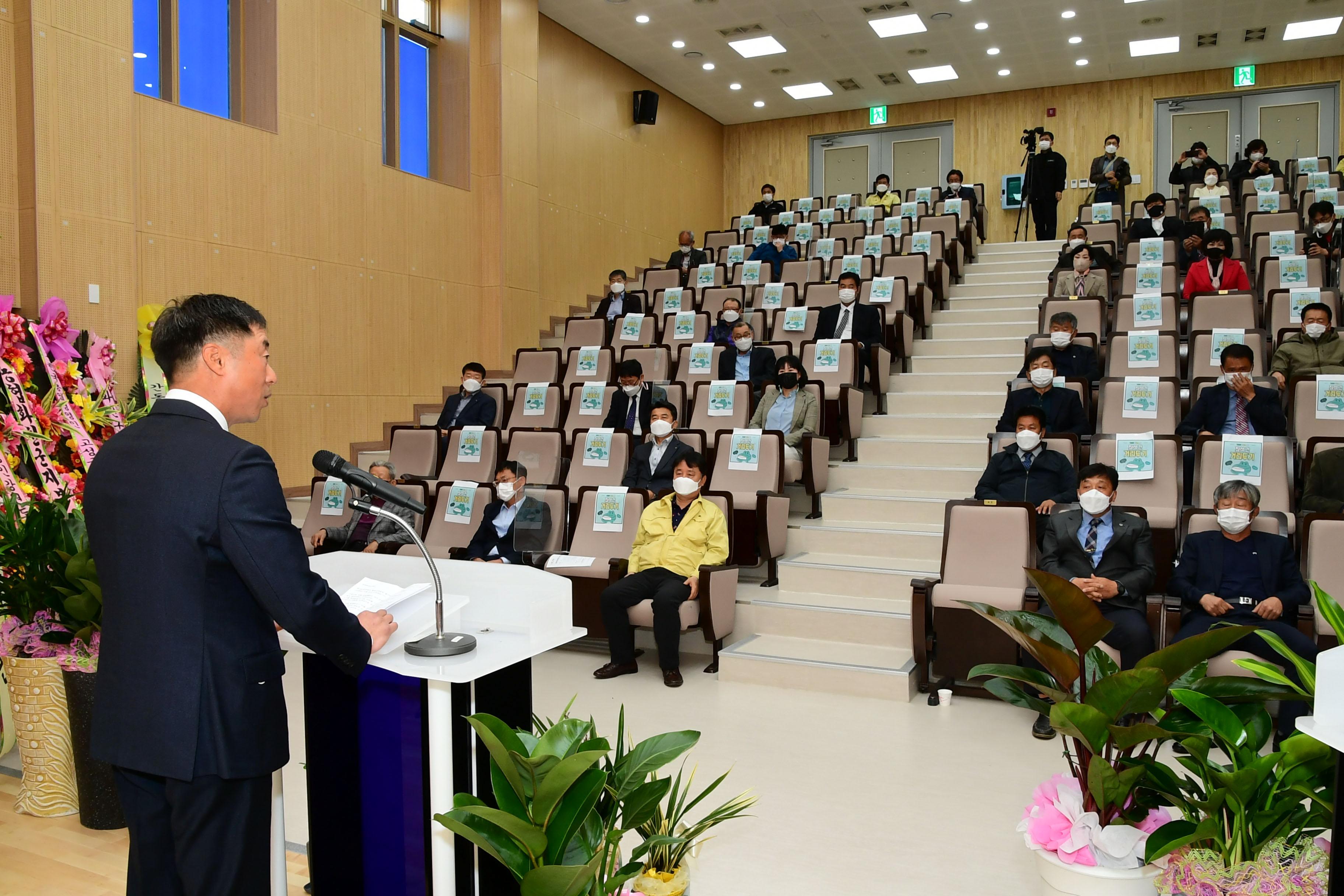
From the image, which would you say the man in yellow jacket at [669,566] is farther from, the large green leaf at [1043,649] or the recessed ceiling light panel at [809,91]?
the recessed ceiling light panel at [809,91]

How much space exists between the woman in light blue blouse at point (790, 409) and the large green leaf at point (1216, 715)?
12.9ft

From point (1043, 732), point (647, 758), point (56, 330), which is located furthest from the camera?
point (56, 330)

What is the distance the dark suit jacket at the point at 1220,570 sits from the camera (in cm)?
384

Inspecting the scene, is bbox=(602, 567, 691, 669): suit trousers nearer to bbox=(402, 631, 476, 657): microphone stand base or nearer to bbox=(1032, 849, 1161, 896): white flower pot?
bbox=(1032, 849, 1161, 896): white flower pot

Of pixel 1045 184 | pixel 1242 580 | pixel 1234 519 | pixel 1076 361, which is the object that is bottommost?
pixel 1242 580

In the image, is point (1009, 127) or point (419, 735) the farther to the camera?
point (1009, 127)

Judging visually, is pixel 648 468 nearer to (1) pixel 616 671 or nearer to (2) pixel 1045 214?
(1) pixel 616 671

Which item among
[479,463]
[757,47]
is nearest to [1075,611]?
[479,463]

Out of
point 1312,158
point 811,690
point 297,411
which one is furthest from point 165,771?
point 1312,158

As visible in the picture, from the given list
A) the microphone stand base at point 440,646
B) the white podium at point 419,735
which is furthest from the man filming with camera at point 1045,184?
the microphone stand base at point 440,646

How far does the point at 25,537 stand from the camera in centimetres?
298

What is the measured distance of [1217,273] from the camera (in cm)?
733

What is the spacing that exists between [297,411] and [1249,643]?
6267 mm

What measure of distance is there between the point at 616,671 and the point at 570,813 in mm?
3023
